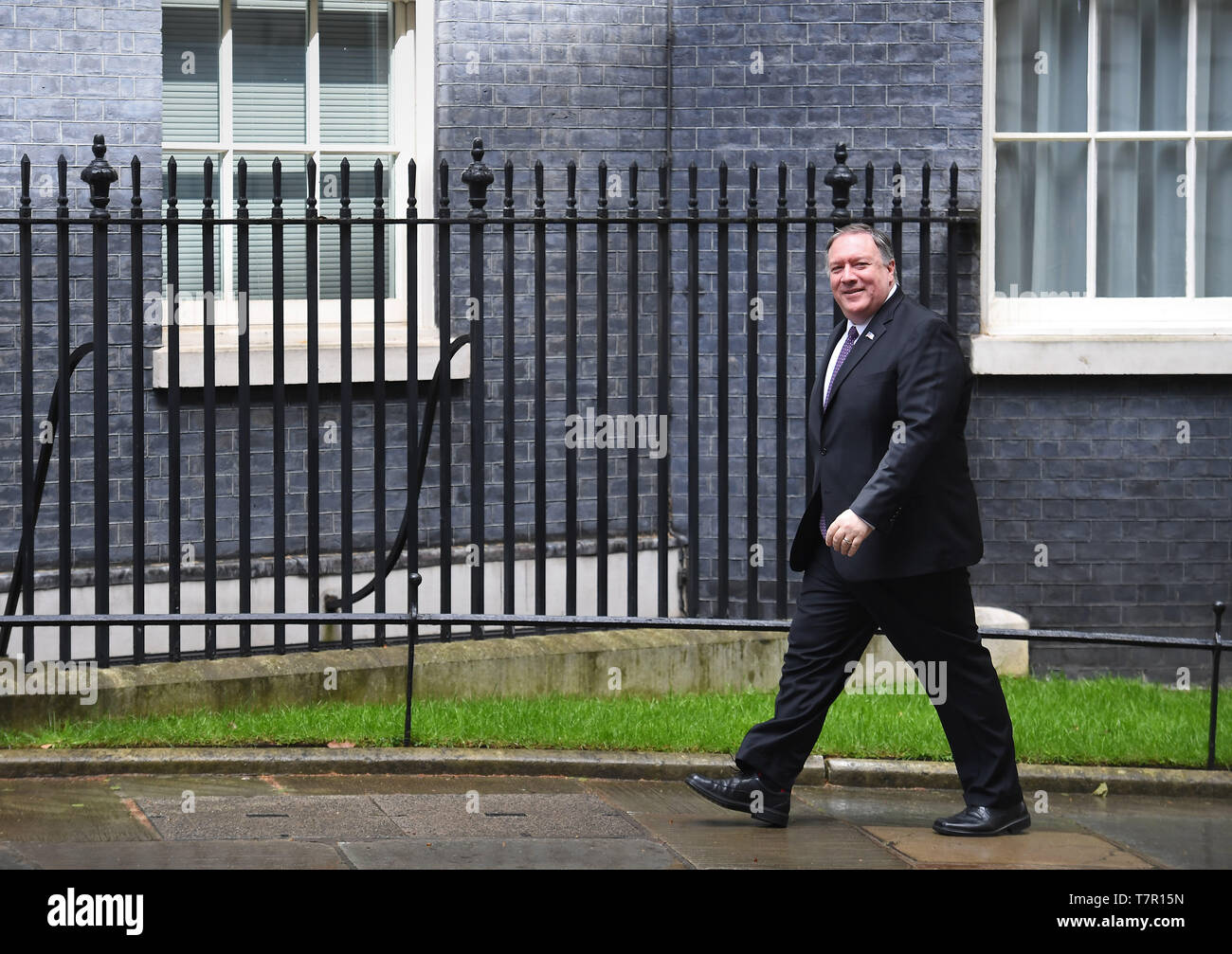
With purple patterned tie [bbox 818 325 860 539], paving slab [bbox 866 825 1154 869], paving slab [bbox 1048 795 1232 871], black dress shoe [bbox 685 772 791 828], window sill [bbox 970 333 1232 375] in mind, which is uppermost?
window sill [bbox 970 333 1232 375]

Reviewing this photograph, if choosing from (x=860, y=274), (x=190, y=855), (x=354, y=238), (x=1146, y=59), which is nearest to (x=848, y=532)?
(x=860, y=274)

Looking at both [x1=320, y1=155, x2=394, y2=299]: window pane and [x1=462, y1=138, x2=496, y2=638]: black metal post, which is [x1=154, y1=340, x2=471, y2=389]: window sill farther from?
[x1=462, y1=138, x2=496, y2=638]: black metal post

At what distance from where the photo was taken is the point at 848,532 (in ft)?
17.4

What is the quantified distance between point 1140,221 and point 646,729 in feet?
13.4

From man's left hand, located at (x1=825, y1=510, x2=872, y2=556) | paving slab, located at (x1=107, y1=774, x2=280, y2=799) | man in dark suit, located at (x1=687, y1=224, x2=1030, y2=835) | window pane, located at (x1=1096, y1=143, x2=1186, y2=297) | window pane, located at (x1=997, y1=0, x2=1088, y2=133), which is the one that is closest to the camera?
man's left hand, located at (x1=825, y1=510, x2=872, y2=556)

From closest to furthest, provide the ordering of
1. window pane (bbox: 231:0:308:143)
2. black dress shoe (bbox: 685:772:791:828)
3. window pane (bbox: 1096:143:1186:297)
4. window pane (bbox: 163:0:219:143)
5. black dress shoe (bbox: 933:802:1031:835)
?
1. black dress shoe (bbox: 933:802:1031:835)
2. black dress shoe (bbox: 685:772:791:828)
3. window pane (bbox: 163:0:219:143)
4. window pane (bbox: 231:0:308:143)
5. window pane (bbox: 1096:143:1186:297)

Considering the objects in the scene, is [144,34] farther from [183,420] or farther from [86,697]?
[86,697]

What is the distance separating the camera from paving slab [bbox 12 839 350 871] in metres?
5.27

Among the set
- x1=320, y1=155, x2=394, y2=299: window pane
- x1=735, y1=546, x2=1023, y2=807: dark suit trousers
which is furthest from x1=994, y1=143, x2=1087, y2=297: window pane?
x1=735, y1=546, x2=1023, y2=807: dark suit trousers

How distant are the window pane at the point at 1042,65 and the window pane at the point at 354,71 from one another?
10.2 ft

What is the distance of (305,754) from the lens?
6.58 meters

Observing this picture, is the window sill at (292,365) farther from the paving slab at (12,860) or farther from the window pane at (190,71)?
the paving slab at (12,860)

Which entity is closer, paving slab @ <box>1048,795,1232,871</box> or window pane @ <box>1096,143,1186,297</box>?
paving slab @ <box>1048,795,1232,871</box>

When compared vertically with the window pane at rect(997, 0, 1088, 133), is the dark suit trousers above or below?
below
